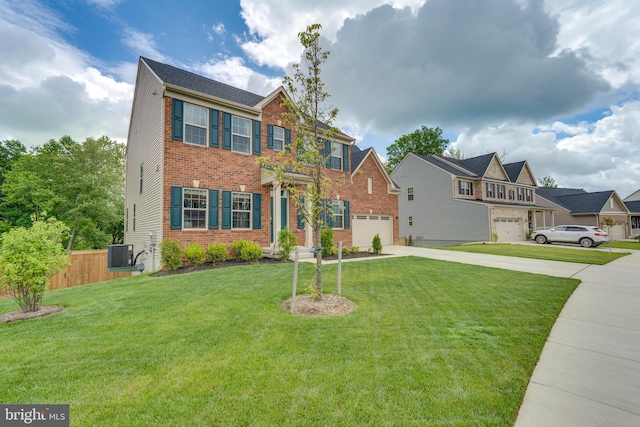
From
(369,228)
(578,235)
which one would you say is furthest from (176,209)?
(578,235)

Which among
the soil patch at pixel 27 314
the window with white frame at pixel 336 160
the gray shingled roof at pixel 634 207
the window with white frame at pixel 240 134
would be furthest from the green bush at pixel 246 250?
the gray shingled roof at pixel 634 207

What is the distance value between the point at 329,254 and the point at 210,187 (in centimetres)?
602

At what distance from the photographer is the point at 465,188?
A: 2503cm

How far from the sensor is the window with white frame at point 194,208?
10.4m

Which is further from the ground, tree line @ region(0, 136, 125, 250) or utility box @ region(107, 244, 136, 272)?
tree line @ region(0, 136, 125, 250)

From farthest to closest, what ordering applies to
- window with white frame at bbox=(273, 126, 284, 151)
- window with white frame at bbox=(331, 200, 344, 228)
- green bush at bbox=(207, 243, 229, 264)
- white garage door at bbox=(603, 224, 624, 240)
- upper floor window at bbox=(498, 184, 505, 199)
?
white garage door at bbox=(603, 224, 624, 240) < upper floor window at bbox=(498, 184, 505, 199) < window with white frame at bbox=(331, 200, 344, 228) < window with white frame at bbox=(273, 126, 284, 151) < green bush at bbox=(207, 243, 229, 264)

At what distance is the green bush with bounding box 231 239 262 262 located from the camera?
419 inches

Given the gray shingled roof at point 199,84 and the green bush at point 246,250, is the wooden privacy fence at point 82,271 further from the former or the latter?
the gray shingled roof at point 199,84

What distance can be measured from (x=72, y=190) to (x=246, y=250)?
23009mm

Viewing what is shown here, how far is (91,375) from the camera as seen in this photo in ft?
9.10

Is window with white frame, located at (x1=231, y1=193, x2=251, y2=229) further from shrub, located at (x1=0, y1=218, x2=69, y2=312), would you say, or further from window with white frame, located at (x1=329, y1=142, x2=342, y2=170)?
shrub, located at (x1=0, y1=218, x2=69, y2=312)

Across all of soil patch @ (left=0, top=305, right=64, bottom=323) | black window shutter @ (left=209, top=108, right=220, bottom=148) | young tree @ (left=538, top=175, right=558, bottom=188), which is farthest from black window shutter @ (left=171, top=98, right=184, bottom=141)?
young tree @ (left=538, top=175, right=558, bottom=188)

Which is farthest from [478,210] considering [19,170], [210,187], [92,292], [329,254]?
[19,170]

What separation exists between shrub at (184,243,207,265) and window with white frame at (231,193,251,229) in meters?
1.81
